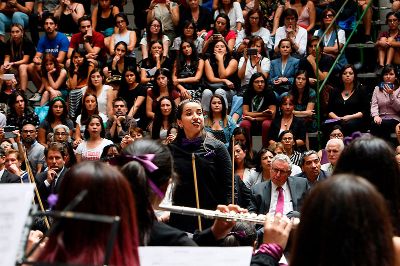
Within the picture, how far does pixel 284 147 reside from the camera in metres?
9.79

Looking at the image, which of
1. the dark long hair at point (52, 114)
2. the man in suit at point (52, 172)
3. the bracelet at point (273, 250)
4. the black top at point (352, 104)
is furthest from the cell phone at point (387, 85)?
the bracelet at point (273, 250)

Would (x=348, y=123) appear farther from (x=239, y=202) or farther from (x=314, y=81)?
(x=239, y=202)

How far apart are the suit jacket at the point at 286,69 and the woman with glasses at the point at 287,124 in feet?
2.66

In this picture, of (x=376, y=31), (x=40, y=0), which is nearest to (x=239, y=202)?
(x=376, y=31)

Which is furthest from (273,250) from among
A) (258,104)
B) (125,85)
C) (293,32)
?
(293,32)

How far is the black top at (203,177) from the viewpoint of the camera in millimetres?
6039

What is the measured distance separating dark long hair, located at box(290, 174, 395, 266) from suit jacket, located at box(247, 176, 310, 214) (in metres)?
5.46

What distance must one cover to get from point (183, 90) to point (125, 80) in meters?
0.82

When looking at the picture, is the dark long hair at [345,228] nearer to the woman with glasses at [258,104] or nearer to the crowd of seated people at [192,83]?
the crowd of seated people at [192,83]

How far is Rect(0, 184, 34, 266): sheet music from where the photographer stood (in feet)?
7.35

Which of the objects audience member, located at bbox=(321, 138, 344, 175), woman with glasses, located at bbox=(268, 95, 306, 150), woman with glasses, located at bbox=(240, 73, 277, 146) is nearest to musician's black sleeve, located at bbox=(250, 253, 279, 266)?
audience member, located at bbox=(321, 138, 344, 175)

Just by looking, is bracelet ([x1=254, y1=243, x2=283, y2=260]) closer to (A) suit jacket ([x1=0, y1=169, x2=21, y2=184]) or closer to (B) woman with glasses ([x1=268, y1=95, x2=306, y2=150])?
(A) suit jacket ([x1=0, y1=169, x2=21, y2=184])

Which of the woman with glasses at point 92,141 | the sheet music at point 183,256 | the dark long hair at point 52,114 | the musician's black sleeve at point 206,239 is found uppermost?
the sheet music at point 183,256

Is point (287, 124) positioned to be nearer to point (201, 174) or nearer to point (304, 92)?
point (304, 92)
